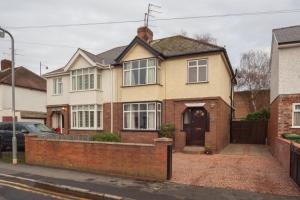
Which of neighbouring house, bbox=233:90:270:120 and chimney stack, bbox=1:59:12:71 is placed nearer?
chimney stack, bbox=1:59:12:71

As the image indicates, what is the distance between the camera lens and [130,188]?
26.5 feet

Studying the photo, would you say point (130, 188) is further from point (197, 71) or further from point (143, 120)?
point (197, 71)

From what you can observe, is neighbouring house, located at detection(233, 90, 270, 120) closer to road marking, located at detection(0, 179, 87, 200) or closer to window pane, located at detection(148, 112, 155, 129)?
window pane, located at detection(148, 112, 155, 129)

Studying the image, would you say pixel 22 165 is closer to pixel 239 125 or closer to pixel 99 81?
pixel 99 81

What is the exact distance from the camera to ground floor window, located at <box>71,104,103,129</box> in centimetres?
2019

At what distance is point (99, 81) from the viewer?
20.4m

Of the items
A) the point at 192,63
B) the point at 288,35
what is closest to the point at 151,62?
the point at 192,63

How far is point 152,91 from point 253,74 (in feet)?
89.3

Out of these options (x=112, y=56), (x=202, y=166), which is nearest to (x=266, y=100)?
(x=112, y=56)

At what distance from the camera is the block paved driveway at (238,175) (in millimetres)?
8219

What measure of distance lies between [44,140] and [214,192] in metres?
7.75

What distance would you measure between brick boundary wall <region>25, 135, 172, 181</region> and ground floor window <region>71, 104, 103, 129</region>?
7.90 meters

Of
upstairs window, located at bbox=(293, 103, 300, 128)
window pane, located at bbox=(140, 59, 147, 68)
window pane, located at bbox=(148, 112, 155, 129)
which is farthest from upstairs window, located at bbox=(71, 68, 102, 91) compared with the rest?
upstairs window, located at bbox=(293, 103, 300, 128)

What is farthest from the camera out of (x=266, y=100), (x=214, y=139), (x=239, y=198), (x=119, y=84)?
(x=266, y=100)
